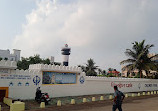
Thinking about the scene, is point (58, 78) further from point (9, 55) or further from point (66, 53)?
point (9, 55)

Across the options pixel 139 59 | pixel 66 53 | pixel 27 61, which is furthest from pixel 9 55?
pixel 139 59

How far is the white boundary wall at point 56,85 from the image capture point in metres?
14.2

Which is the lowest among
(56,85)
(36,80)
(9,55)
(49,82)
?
(56,85)

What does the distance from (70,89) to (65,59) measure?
10.2 m

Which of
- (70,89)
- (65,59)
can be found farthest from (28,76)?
(65,59)

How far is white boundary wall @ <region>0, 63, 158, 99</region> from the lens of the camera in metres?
14.2

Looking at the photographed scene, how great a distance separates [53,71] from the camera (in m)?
17.1

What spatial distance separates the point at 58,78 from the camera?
57.9ft

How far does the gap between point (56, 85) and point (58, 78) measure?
79cm

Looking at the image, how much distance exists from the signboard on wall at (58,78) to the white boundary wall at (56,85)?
0.38 m

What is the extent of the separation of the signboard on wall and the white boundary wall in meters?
0.38

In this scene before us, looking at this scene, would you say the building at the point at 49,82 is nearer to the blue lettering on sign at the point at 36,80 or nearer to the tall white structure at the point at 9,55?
the blue lettering on sign at the point at 36,80

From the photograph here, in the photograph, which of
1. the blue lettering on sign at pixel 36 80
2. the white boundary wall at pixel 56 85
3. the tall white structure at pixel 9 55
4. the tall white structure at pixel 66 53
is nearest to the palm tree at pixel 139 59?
the white boundary wall at pixel 56 85

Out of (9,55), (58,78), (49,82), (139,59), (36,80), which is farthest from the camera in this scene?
(9,55)
